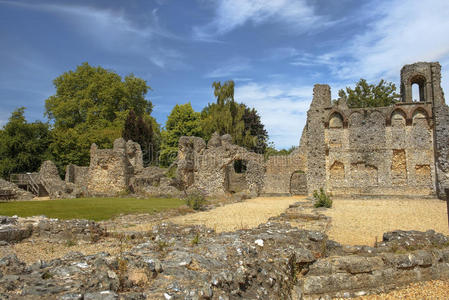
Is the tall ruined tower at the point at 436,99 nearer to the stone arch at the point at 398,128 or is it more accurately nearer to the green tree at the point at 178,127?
the stone arch at the point at 398,128

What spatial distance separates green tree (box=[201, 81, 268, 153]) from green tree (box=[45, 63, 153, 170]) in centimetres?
940

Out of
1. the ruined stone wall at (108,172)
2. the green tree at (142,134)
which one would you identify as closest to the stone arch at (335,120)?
the ruined stone wall at (108,172)

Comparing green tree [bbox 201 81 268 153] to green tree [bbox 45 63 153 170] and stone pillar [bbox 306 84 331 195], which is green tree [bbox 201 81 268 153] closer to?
green tree [bbox 45 63 153 170]

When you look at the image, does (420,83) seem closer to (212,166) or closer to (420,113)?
(420,113)

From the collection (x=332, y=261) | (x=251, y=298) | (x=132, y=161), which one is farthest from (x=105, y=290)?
(x=132, y=161)

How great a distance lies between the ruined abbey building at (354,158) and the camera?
19562 mm

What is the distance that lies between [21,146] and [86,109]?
775 centimetres

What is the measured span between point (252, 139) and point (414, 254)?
3095 centimetres

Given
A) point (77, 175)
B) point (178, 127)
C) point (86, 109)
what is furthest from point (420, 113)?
point (86, 109)

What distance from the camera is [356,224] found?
9.04 m

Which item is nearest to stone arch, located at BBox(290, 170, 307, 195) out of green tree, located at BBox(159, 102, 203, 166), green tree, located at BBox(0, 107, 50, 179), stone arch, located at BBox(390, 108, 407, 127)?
stone arch, located at BBox(390, 108, 407, 127)

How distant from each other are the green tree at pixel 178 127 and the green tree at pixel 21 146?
12353 millimetres

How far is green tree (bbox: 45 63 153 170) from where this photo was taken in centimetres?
3322

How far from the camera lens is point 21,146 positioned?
104 ft
